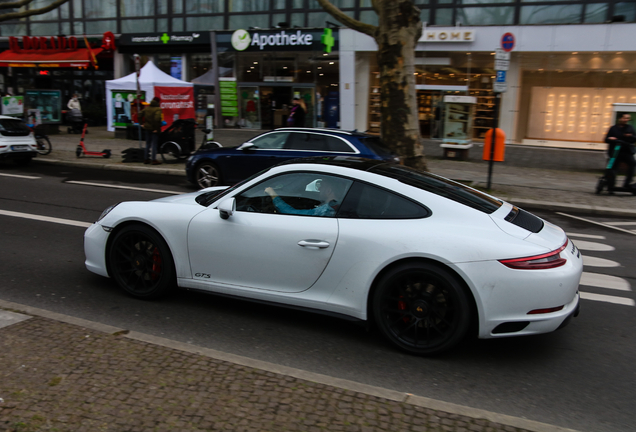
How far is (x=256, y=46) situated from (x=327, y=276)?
22.9 metres

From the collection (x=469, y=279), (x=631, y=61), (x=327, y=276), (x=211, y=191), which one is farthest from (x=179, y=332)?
(x=631, y=61)

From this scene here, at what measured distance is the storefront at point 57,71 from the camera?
24500 mm

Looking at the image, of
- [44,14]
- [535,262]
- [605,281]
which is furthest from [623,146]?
[44,14]

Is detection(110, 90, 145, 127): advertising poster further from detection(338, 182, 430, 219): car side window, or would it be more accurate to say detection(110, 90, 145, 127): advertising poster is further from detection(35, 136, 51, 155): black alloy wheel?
detection(338, 182, 430, 219): car side window

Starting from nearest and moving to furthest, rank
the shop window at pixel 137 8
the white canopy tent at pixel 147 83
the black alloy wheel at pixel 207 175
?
the black alloy wheel at pixel 207 175
the white canopy tent at pixel 147 83
the shop window at pixel 137 8

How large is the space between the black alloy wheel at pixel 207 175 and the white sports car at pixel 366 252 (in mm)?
6330

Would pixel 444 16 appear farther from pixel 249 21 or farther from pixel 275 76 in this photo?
pixel 249 21

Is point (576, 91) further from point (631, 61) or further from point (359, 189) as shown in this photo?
point (359, 189)

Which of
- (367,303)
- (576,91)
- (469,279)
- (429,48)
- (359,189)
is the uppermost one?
(429,48)

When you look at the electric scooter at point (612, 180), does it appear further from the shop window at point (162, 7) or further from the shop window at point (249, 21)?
the shop window at point (162, 7)

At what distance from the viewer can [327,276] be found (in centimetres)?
427

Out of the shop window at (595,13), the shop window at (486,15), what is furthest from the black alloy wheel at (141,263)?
the shop window at (595,13)

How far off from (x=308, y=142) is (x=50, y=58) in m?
23.7

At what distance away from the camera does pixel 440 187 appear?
4.59m
